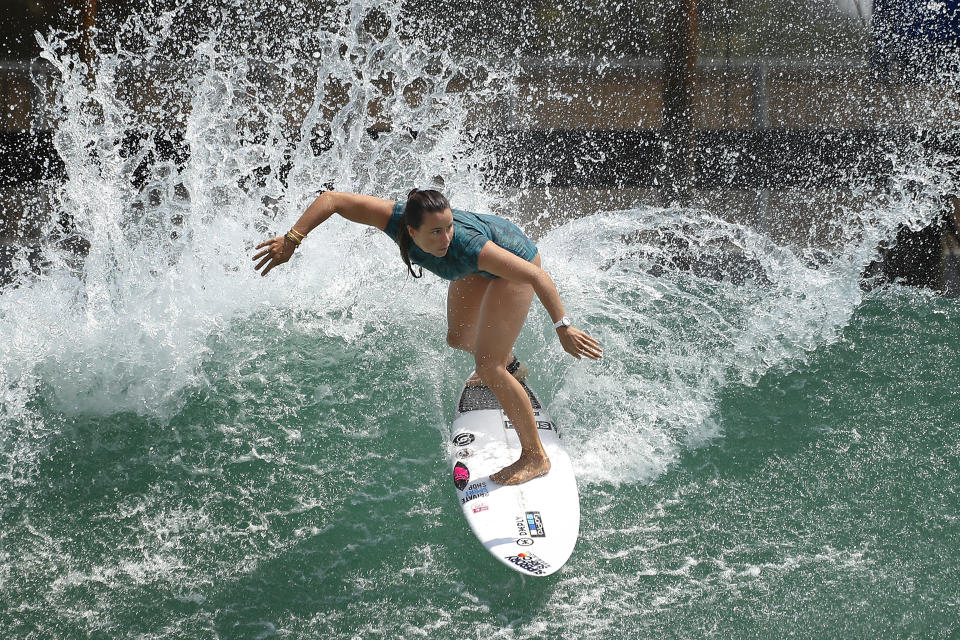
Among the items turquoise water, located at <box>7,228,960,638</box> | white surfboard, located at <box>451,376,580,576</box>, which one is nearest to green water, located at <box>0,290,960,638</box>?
turquoise water, located at <box>7,228,960,638</box>

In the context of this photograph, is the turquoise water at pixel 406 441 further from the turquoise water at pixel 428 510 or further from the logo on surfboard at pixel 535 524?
the logo on surfboard at pixel 535 524

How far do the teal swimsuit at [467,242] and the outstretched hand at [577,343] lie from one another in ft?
1.69

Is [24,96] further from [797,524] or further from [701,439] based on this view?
[797,524]

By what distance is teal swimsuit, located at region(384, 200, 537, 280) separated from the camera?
338 centimetres

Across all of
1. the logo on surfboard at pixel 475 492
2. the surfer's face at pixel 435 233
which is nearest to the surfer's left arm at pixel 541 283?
the surfer's face at pixel 435 233

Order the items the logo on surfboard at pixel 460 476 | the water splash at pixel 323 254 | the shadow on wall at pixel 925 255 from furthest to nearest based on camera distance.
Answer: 1. the shadow on wall at pixel 925 255
2. the water splash at pixel 323 254
3. the logo on surfboard at pixel 460 476

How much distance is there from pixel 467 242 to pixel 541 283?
371 millimetres

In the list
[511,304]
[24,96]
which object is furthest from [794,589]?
[24,96]

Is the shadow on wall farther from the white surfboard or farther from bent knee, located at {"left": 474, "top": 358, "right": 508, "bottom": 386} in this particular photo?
bent knee, located at {"left": 474, "top": 358, "right": 508, "bottom": 386}

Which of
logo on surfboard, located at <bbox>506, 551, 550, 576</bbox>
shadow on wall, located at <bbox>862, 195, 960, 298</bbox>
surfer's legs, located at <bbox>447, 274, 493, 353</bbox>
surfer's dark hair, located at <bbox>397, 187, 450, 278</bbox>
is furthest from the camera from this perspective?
shadow on wall, located at <bbox>862, 195, 960, 298</bbox>

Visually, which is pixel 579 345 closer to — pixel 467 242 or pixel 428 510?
pixel 467 242

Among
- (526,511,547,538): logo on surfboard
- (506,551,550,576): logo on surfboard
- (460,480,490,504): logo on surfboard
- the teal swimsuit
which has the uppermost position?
the teal swimsuit

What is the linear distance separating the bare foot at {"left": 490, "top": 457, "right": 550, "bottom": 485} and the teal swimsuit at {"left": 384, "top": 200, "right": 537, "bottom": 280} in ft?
3.25

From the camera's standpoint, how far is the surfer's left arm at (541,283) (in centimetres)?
320
